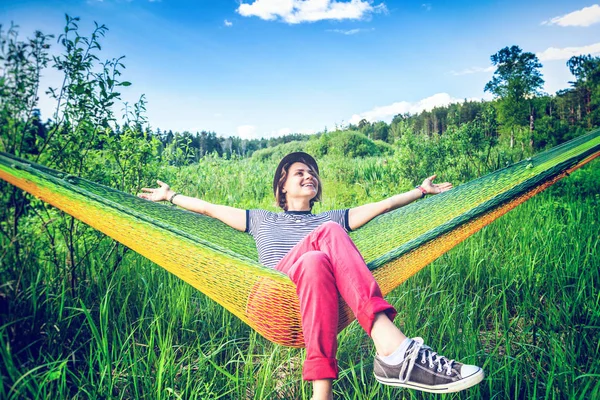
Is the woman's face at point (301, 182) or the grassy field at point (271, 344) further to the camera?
the woman's face at point (301, 182)

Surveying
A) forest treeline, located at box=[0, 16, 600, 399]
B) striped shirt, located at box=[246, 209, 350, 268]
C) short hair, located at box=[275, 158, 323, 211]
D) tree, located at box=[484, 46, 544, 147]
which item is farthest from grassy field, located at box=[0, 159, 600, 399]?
tree, located at box=[484, 46, 544, 147]

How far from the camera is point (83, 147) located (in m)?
1.66

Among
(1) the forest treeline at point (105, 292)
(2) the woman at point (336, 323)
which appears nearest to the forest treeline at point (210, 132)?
(1) the forest treeline at point (105, 292)

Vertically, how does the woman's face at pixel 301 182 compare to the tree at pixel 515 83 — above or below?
below

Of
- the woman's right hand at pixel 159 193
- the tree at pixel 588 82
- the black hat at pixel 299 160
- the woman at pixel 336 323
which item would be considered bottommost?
the woman at pixel 336 323

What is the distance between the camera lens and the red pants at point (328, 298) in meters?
1.01

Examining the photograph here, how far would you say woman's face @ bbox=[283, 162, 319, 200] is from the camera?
6.24 ft

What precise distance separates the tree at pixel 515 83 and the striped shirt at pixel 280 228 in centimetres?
335

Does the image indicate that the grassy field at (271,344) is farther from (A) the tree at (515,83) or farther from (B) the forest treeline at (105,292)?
(A) the tree at (515,83)

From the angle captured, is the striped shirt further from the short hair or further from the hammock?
the hammock

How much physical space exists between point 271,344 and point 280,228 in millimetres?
540

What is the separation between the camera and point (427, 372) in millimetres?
986

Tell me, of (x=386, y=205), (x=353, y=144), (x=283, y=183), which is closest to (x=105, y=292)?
(x=283, y=183)

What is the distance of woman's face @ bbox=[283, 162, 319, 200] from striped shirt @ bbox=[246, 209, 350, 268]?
11 cm
